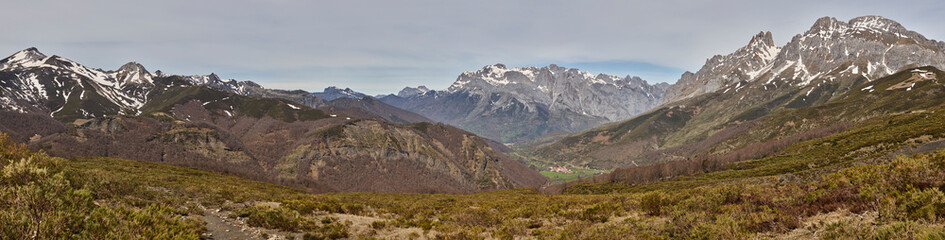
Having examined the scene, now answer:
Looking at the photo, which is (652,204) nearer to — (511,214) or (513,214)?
(513,214)

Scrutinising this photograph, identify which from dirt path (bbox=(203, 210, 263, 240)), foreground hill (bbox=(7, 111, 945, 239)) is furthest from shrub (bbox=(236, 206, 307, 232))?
dirt path (bbox=(203, 210, 263, 240))

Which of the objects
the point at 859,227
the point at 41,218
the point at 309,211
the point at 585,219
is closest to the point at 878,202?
the point at 859,227

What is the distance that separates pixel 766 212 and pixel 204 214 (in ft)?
125

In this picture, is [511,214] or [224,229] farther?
[511,214]

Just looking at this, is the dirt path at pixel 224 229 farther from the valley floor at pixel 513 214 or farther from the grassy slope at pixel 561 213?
the grassy slope at pixel 561 213

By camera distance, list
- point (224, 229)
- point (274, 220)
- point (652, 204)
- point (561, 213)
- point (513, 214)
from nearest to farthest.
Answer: point (224, 229)
point (274, 220)
point (652, 204)
point (561, 213)
point (513, 214)

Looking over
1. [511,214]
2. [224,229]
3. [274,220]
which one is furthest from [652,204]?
[224,229]

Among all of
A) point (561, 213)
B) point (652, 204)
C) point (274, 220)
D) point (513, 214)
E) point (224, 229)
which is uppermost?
point (652, 204)

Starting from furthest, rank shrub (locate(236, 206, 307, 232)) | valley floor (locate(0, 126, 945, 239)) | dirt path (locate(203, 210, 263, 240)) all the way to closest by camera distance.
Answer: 1. shrub (locate(236, 206, 307, 232))
2. dirt path (locate(203, 210, 263, 240))
3. valley floor (locate(0, 126, 945, 239))

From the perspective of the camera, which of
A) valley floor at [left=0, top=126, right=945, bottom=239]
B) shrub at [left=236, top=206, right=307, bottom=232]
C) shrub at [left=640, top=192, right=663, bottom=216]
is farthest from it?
shrub at [left=640, top=192, right=663, bottom=216]

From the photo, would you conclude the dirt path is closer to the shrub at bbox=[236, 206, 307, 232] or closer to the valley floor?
the valley floor

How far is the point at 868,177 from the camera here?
20156 mm

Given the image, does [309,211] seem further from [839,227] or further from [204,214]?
[839,227]

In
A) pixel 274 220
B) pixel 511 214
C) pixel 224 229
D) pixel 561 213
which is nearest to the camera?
pixel 224 229
